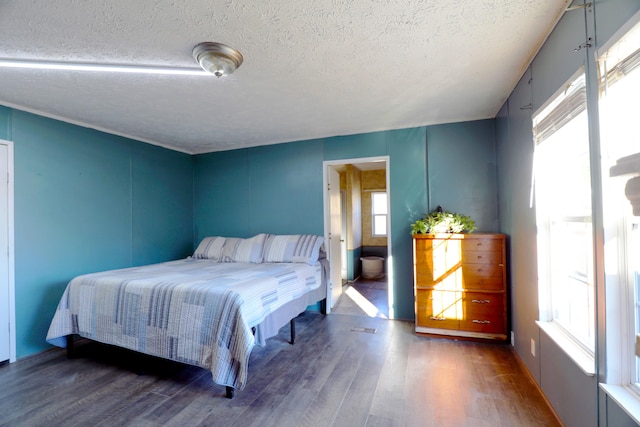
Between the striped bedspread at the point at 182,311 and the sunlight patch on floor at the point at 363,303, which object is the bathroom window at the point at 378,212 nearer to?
the sunlight patch on floor at the point at 363,303

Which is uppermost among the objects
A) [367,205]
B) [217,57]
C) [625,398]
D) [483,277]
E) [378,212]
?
[217,57]

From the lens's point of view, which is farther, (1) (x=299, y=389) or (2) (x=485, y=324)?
(2) (x=485, y=324)

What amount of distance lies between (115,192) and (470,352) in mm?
4330

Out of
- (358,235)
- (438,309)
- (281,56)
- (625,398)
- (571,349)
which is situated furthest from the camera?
(358,235)

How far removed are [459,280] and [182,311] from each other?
261 cm

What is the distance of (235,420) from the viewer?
1.86m

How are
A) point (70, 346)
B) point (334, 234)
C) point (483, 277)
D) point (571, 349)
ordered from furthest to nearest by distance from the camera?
point (334, 234)
point (483, 277)
point (70, 346)
point (571, 349)

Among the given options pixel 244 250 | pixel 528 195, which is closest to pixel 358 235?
pixel 244 250

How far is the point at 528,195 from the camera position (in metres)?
2.23

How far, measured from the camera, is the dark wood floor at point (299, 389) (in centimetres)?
187

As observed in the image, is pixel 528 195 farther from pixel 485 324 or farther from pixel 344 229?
pixel 344 229

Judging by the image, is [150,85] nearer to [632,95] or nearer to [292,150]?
[292,150]

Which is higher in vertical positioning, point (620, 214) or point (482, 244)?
point (620, 214)

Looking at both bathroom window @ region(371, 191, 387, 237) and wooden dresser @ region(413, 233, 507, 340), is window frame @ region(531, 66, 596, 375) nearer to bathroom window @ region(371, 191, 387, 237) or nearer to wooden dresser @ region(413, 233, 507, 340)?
wooden dresser @ region(413, 233, 507, 340)
